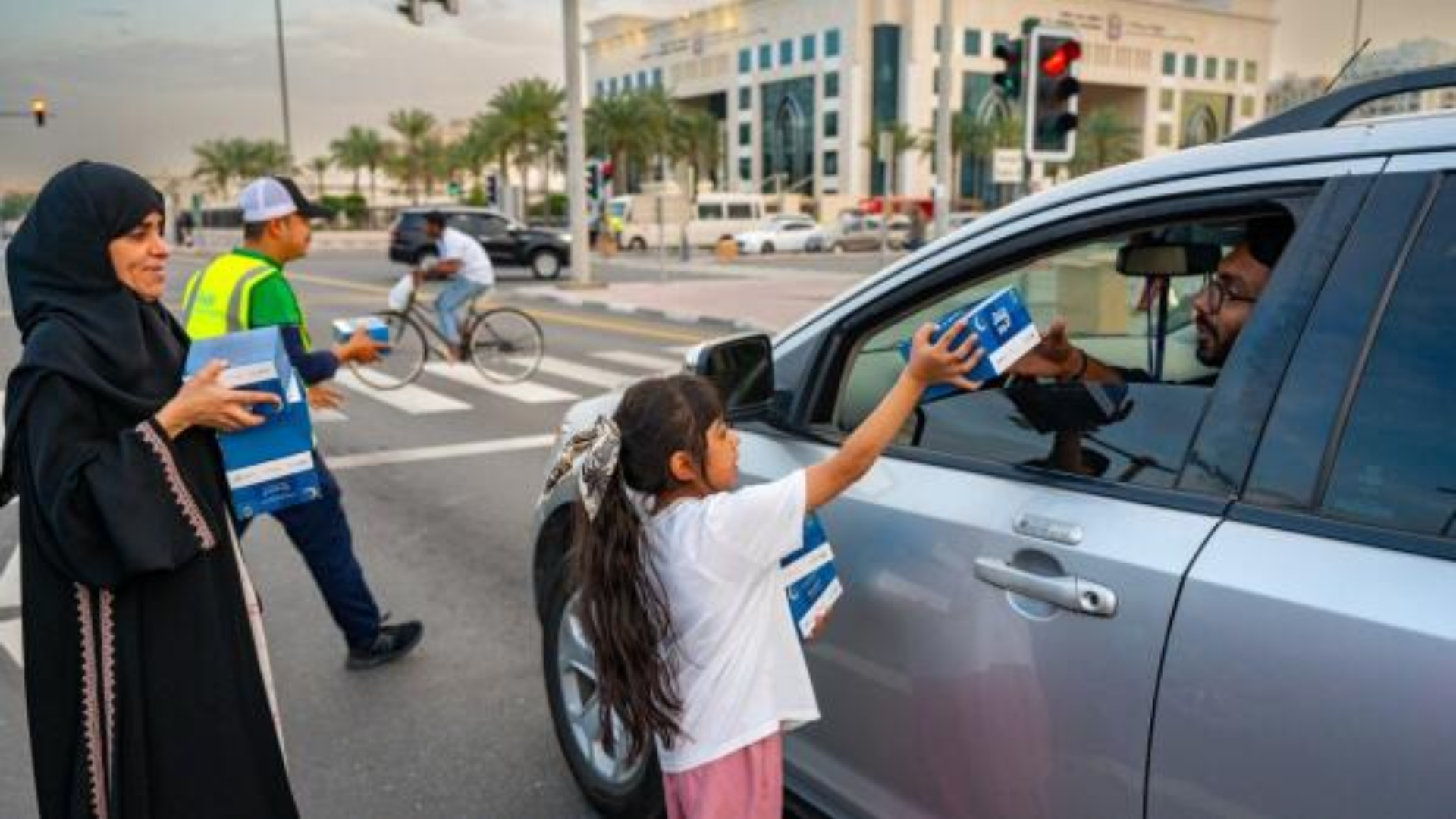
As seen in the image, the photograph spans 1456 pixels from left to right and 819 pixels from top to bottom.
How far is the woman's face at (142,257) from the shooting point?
79.5 inches

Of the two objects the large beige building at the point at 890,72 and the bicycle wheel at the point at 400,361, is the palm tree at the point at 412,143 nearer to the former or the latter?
the large beige building at the point at 890,72

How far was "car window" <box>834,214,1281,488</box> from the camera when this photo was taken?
1.92 meters

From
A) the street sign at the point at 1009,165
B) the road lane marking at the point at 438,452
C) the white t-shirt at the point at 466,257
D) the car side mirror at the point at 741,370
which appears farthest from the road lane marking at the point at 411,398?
the street sign at the point at 1009,165

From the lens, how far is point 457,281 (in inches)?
426

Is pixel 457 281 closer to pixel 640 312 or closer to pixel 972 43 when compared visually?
pixel 640 312

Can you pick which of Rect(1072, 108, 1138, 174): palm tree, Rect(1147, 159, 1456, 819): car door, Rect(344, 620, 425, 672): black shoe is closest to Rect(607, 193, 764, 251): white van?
Rect(1072, 108, 1138, 174): palm tree

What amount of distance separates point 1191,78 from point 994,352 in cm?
9828

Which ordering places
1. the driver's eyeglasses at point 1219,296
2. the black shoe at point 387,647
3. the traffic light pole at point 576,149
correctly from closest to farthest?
the driver's eyeglasses at point 1219,296 < the black shoe at point 387,647 < the traffic light pole at point 576,149

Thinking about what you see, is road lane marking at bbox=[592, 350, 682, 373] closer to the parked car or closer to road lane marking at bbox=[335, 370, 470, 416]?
road lane marking at bbox=[335, 370, 470, 416]

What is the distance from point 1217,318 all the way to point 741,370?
1.13 metres

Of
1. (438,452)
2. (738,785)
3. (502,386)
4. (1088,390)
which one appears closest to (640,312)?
(502,386)

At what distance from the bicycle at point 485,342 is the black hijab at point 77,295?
8.82 meters

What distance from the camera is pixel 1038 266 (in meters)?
2.61

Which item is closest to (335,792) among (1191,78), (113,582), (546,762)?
(546,762)
